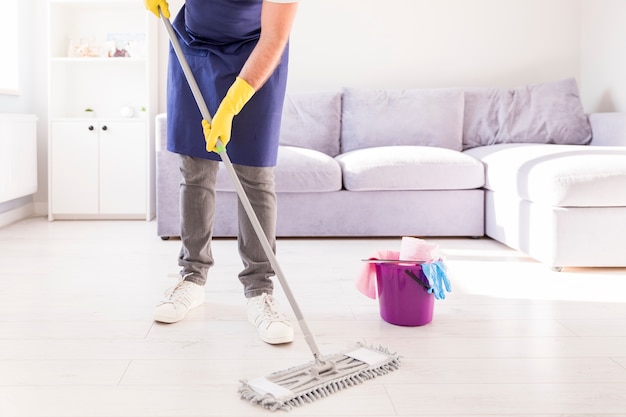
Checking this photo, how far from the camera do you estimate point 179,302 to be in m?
1.64

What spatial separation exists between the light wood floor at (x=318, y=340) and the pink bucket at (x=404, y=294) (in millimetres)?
30

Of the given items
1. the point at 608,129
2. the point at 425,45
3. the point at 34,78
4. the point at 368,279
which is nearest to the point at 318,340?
the point at 368,279

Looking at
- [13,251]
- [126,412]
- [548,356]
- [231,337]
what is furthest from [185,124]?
[13,251]

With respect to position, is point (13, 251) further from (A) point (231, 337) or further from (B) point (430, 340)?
(B) point (430, 340)

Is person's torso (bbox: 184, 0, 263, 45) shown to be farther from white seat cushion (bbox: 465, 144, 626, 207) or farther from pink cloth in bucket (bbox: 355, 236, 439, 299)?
white seat cushion (bbox: 465, 144, 626, 207)

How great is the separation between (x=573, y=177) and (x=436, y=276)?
94 centimetres

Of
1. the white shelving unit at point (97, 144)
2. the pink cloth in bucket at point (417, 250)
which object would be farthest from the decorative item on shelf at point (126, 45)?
the pink cloth in bucket at point (417, 250)

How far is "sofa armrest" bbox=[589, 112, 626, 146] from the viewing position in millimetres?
3051

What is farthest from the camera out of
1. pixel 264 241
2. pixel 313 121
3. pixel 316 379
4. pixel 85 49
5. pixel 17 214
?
pixel 85 49

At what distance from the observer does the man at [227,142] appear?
1545 mm

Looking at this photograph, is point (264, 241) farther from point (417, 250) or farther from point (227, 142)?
point (417, 250)

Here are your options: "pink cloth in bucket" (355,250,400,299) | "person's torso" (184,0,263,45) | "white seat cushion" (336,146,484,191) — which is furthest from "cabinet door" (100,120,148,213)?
"pink cloth in bucket" (355,250,400,299)

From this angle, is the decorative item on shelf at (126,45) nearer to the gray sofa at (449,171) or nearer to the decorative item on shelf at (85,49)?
the decorative item on shelf at (85,49)

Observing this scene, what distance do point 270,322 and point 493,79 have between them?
293 cm
